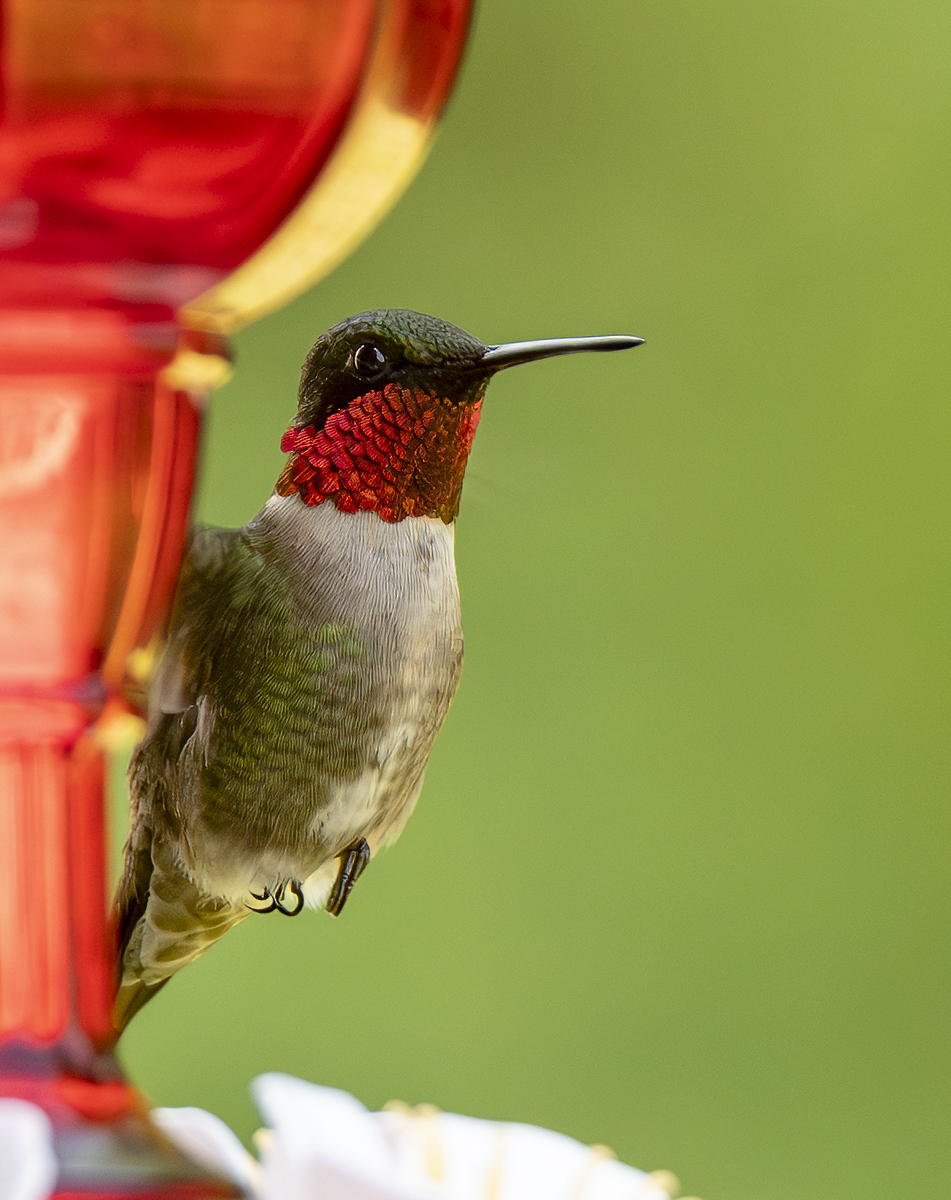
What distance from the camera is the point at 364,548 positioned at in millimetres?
515

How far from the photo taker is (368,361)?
51 cm

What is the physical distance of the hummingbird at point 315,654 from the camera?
0.49 meters

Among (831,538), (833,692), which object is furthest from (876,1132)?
(831,538)

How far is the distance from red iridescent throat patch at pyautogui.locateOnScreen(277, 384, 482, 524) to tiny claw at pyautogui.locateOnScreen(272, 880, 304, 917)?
0.13m

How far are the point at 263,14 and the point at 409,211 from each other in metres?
2.03

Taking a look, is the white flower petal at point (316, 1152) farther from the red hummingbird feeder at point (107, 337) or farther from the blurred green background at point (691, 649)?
the blurred green background at point (691, 649)

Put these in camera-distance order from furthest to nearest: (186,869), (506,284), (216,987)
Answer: (506,284) < (216,987) < (186,869)

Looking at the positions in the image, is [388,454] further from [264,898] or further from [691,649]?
[691,649]

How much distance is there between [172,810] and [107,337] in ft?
0.78

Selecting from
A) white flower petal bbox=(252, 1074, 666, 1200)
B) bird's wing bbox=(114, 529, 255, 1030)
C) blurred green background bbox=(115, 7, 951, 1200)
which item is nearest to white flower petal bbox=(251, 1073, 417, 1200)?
white flower petal bbox=(252, 1074, 666, 1200)

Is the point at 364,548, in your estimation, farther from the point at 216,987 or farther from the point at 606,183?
the point at 606,183

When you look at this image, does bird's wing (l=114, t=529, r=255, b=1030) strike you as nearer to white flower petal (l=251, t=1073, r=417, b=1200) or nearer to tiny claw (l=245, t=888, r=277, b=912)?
tiny claw (l=245, t=888, r=277, b=912)

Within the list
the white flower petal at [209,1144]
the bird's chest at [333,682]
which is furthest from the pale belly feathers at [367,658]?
the white flower petal at [209,1144]

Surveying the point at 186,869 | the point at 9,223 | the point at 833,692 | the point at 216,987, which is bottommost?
the point at 216,987
